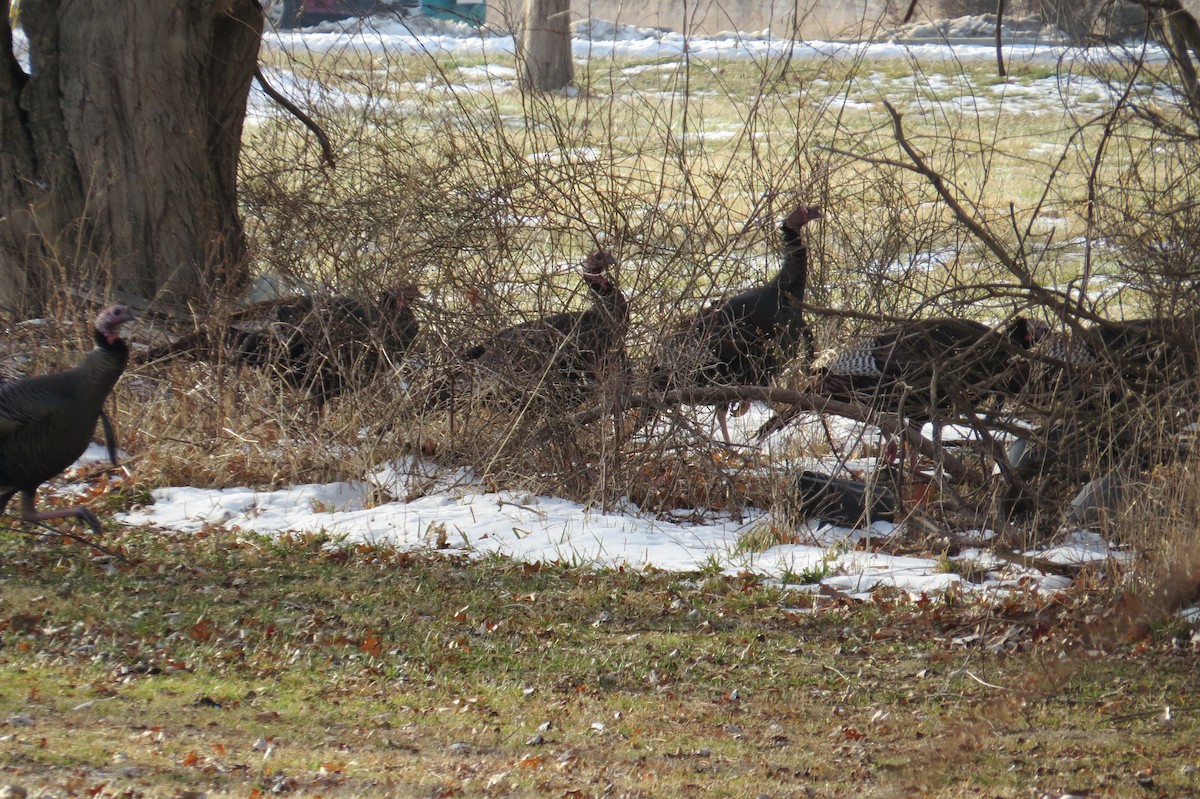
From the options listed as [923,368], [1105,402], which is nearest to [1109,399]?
[1105,402]

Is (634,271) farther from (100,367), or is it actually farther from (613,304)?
Result: (100,367)

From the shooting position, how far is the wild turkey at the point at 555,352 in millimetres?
9328

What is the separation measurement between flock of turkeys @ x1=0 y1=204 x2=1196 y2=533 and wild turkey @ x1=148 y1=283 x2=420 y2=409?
0.01m

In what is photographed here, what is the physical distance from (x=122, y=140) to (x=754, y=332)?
5.81 metres

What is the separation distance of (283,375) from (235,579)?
3001 millimetres

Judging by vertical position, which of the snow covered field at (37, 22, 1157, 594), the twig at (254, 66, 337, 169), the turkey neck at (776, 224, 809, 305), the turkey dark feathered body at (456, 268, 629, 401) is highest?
the twig at (254, 66, 337, 169)

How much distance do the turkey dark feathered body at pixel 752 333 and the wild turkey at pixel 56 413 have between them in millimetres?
3639

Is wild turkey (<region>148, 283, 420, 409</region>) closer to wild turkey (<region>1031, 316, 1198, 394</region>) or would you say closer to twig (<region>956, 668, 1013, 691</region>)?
wild turkey (<region>1031, 316, 1198, 394</region>)

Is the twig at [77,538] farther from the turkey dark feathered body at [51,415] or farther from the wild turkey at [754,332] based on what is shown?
the wild turkey at [754,332]

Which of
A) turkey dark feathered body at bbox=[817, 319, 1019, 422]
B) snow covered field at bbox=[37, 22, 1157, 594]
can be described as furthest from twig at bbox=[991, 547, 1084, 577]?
turkey dark feathered body at bbox=[817, 319, 1019, 422]

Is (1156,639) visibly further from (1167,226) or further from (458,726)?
(458,726)

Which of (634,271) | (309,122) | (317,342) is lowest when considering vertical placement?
(317,342)

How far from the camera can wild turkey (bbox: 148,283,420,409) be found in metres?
9.82

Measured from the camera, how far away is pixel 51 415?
23.8 feet
